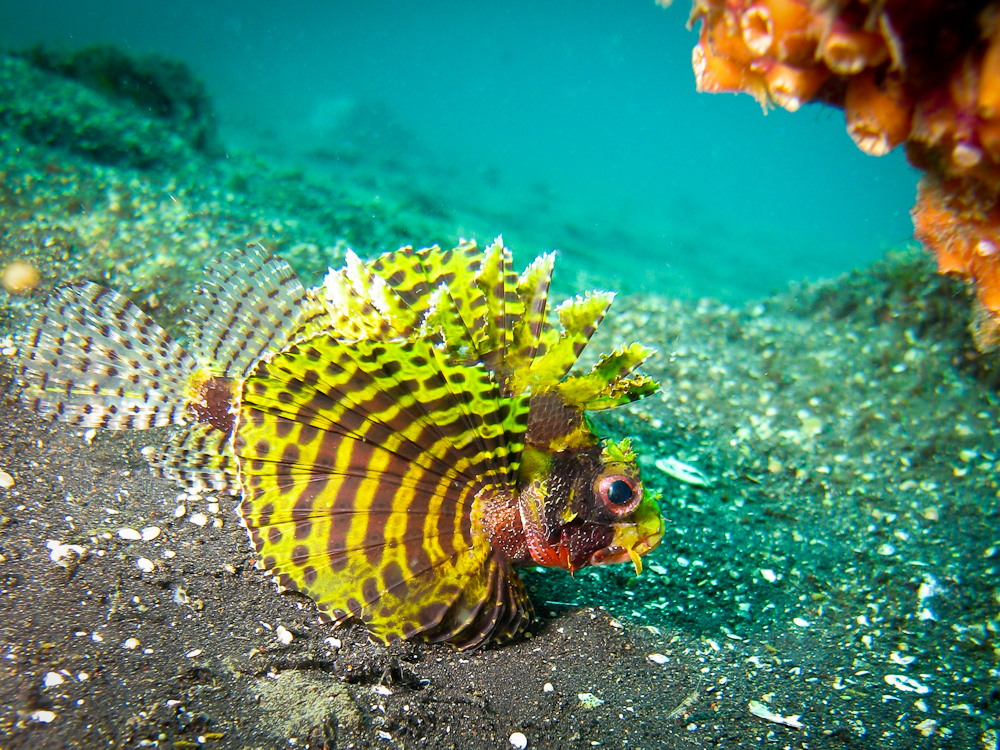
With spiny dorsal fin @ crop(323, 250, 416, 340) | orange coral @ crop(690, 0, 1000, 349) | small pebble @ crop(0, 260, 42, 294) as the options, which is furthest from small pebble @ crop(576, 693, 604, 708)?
small pebble @ crop(0, 260, 42, 294)

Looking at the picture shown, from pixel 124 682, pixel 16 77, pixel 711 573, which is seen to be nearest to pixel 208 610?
pixel 124 682

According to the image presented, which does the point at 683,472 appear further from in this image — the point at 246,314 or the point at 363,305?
the point at 246,314

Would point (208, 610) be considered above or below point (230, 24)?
below

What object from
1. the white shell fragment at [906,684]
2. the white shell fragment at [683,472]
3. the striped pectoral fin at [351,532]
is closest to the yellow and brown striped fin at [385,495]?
the striped pectoral fin at [351,532]

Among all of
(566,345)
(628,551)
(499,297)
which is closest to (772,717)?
(628,551)

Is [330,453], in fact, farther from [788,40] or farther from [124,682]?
[788,40]

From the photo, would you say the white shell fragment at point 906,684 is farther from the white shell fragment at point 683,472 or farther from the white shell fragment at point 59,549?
the white shell fragment at point 59,549

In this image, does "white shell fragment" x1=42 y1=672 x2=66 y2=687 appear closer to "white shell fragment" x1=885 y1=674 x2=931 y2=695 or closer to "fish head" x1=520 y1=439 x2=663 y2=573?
"fish head" x1=520 y1=439 x2=663 y2=573
